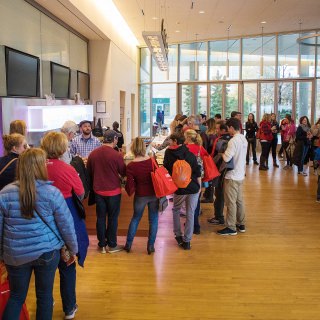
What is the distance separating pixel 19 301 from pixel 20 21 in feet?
17.7

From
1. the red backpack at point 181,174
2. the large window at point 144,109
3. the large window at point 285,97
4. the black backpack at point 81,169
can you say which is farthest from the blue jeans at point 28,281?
the large window at point 144,109

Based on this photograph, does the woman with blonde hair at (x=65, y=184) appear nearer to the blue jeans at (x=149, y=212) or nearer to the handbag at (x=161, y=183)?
the handbag at (x=161, y=183)

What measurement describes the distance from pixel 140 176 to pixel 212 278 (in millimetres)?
1318

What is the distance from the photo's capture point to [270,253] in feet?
16.3

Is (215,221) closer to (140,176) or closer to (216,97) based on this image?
(140,176)

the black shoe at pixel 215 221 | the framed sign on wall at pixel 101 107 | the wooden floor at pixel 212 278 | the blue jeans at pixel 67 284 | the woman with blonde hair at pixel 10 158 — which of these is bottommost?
the wooden floor at pixel 212 278

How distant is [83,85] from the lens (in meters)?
11.2

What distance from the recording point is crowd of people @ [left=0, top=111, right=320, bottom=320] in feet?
8.23

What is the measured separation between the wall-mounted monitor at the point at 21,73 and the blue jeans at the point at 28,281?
13.9 ft

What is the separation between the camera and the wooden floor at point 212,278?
3.56 metres

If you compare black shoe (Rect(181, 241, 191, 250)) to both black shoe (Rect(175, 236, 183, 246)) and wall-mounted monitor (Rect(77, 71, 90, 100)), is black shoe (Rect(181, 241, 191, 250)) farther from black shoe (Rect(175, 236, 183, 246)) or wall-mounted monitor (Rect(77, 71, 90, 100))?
wall-mounted monitor (Rect(77, 71, 90, 100))

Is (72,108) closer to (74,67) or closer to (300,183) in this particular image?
(74,67)

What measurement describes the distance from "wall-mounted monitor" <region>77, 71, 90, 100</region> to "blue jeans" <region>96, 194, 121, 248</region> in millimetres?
6394

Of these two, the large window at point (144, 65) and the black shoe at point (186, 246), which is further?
the large window at point (144, 65)
